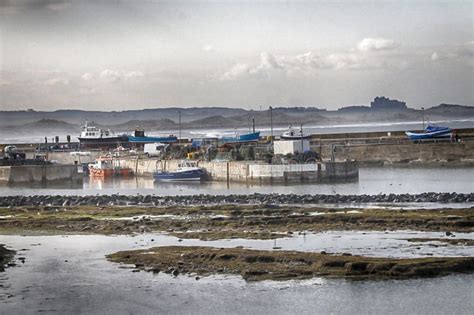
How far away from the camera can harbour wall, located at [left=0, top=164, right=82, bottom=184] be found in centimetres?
4312

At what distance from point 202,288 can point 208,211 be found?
10675mm

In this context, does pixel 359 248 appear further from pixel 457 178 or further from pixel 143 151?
pixel 143 151

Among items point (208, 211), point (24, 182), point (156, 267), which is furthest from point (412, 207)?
point (24, 182)

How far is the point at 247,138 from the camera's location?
59.5 meters

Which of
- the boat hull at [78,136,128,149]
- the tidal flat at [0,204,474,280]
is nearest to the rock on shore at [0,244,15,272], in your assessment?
the tidal flat at [0,204,474,280]

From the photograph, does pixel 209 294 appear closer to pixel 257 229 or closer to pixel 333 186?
pixel 257 229

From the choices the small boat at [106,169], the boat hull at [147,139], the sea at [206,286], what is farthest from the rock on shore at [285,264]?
the boat hull at [147,139]

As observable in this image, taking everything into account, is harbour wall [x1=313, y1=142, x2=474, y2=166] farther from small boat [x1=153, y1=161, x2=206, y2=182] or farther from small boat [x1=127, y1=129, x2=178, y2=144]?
small boat [x1=127, y1=129, x2=178, y2=144]

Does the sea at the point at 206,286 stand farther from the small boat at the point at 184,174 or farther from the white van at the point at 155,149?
the white van at the point at 155,149

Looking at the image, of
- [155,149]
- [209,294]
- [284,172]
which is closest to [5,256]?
[209,294]

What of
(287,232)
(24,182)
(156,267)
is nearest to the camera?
(156,267)

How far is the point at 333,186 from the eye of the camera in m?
36.8

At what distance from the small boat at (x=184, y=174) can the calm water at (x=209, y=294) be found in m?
26.4

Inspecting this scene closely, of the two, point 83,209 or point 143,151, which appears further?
point 143,151
